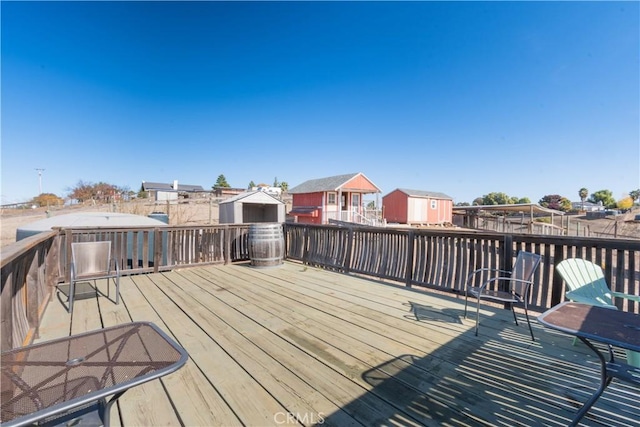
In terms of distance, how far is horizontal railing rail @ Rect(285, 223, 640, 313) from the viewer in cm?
271

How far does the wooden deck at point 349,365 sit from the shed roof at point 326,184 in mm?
15447

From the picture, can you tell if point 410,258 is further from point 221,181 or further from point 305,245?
point 221,181

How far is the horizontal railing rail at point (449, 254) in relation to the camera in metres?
2.71

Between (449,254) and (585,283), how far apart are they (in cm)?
145

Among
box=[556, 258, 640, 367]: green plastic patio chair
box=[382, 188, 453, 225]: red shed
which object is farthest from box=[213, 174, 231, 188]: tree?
box=[556, 258, 640, 367]: green plastic patio chair

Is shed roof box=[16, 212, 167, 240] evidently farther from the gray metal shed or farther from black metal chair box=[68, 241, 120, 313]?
the gray metal shed

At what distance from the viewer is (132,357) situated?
107 centimetres

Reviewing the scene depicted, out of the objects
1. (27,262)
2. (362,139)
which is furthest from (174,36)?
(362,139)

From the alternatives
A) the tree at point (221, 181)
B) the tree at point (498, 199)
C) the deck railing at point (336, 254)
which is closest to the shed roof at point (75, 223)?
the deck railing at point (336, 254)

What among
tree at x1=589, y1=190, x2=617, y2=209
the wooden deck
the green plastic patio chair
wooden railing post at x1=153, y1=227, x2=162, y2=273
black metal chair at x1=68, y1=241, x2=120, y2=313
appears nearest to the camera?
the wooden deck

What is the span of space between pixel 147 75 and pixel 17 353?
15.7 meters

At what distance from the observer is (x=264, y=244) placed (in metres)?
5.28

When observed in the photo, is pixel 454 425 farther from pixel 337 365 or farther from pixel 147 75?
pixel 147 75

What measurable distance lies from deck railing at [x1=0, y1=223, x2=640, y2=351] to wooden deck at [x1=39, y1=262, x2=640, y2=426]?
1.48 ft
